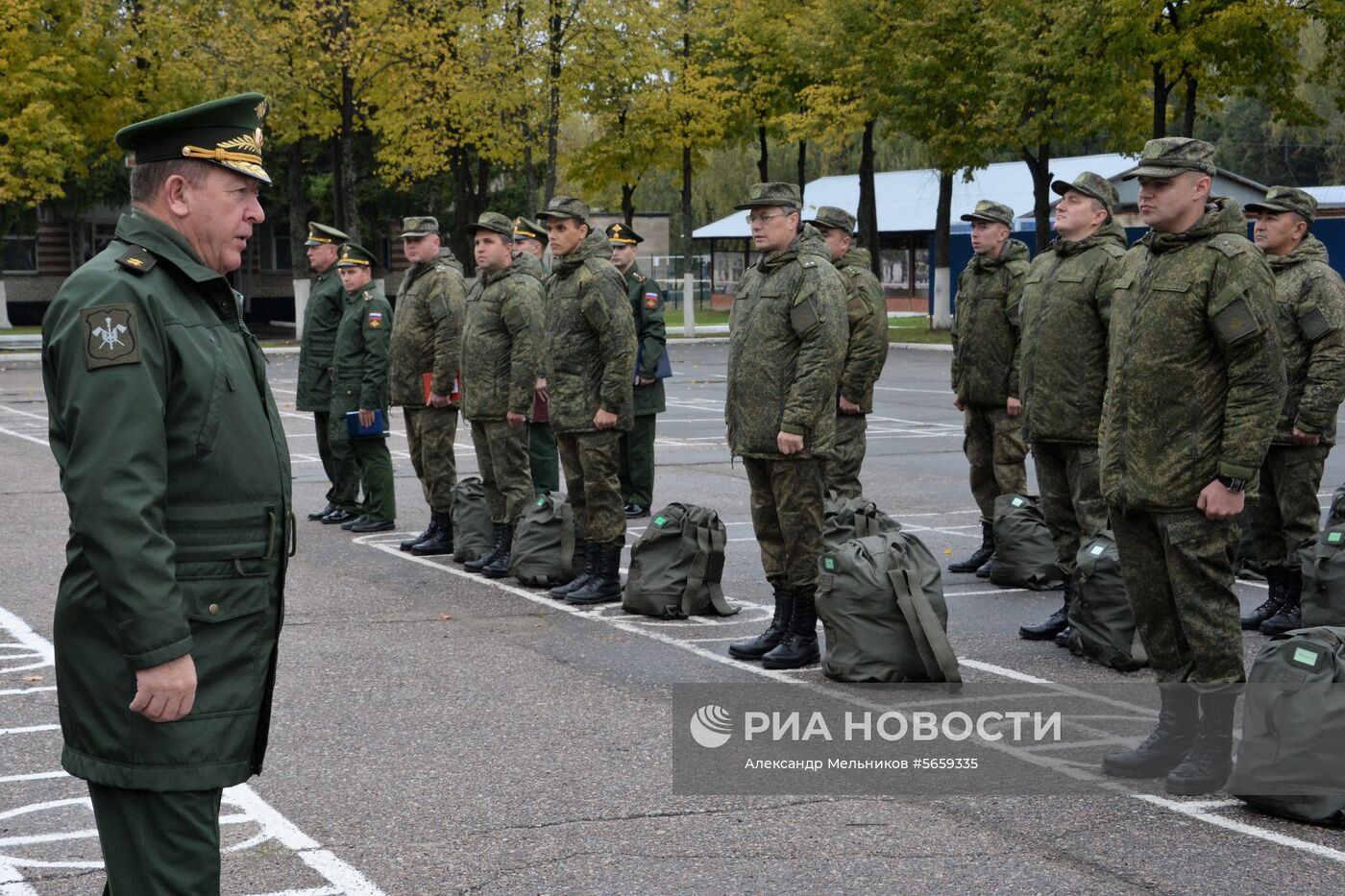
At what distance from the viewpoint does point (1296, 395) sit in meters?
8.53

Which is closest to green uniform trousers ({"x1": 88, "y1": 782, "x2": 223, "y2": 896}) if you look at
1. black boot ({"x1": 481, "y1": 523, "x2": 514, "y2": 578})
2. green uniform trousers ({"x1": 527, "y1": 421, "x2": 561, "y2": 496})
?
black boot ({"x1": 481, "y1": 523, "x2": 514, "y2": 578})

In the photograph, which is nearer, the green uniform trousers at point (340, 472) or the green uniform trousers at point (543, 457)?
the green uniform trousers at point (543, 457)

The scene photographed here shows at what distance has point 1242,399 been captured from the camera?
226 inches

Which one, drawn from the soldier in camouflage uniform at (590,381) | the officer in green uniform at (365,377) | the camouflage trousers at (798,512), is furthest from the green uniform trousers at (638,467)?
the camouflage trousers at (798,512)

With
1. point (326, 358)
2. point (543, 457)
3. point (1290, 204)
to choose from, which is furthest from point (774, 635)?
point (326, 358)

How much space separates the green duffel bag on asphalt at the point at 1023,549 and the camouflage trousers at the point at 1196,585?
3.76m

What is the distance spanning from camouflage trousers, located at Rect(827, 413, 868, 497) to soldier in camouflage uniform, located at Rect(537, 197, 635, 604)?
5.59ft

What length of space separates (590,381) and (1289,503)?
390cm

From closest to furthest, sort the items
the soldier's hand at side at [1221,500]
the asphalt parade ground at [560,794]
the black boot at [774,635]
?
the asphalt parade ground at [560,794] < the soldier's hand at side at [1221,500] < the black boot at [774,635]

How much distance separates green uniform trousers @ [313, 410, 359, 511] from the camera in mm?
12461

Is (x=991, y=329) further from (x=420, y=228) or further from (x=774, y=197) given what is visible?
(x=420, y=228)

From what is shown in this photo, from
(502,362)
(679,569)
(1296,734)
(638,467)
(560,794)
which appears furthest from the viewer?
(638,467)

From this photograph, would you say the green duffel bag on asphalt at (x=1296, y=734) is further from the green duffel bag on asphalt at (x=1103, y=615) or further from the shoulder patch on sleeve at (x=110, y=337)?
the shoulder patch on sleeve at (x=110, y=337)

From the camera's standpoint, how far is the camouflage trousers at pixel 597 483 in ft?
30.9
